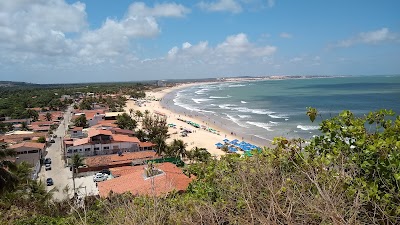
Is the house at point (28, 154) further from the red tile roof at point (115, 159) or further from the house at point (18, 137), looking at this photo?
the house at point (18, 137)

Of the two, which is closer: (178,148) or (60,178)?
(60,178)

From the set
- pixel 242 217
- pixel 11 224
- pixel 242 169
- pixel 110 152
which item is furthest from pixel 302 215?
pixel 110 152

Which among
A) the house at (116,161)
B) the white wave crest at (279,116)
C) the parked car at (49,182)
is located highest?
the white wave crest at (279,116)

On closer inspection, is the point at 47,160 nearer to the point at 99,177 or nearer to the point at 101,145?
the point at 101,145

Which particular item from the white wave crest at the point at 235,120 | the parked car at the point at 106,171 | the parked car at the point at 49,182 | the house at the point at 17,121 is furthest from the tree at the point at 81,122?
the parked car at the point at 106,171

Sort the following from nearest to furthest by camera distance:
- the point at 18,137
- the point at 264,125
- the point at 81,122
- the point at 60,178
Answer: the point at 60,178
the point at 18,137
the point at 264,125
the point at 81,122

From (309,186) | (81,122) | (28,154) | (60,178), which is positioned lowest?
(60,178)

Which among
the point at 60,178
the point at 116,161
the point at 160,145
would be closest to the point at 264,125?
the point at 160,145

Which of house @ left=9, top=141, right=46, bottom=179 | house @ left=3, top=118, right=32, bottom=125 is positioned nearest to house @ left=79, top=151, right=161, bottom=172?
house @ left=9, top=141, right=46, bottom=179

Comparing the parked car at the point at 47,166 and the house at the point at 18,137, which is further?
the house at the point at 18,137
